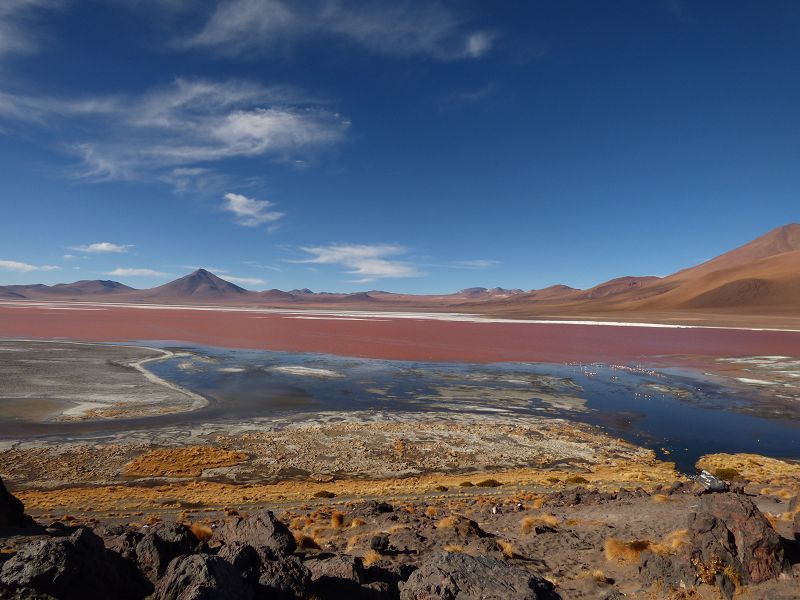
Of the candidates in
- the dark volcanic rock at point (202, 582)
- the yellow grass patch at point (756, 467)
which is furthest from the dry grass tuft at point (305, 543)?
the yellow grass patch at point (756, 467)

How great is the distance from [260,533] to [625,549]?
220 inches

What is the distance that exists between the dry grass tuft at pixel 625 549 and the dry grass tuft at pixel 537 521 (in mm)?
1494

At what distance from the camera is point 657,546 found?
24.3 feet

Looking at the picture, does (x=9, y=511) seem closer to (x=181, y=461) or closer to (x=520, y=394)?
(x=181, y=461)

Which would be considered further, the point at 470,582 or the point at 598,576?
the point at 598,576

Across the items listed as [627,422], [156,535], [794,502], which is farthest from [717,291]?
[156,535]

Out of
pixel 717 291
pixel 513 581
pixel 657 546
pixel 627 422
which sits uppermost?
pixel 717 291

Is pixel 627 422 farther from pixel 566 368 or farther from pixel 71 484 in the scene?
pixel 71 484

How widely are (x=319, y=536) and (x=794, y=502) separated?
30.0 ft

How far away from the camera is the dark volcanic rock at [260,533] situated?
6.28m

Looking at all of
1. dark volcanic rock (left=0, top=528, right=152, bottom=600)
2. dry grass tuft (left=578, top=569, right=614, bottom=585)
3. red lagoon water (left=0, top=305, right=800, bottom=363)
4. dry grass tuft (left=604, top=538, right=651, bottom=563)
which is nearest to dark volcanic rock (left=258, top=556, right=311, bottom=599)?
dark volcanic rock (left=0, top=528, right=152, bottom=600)

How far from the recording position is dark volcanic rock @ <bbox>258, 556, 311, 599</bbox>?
494cm

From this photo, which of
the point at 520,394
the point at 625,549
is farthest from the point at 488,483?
the point at 520,394

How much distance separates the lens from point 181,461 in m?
15.0
